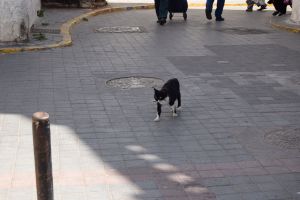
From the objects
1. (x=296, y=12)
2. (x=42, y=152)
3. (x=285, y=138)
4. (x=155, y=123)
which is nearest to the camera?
(x=42, y=152)

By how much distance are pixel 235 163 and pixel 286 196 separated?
0.99 m

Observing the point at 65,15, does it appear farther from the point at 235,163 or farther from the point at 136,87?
the point at 235,163

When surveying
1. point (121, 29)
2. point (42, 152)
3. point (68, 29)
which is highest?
point (42, 152)

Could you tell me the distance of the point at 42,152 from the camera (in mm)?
4082

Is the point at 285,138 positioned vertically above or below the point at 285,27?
above

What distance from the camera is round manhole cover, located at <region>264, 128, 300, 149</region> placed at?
24.2 ft

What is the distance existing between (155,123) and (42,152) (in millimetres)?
4181

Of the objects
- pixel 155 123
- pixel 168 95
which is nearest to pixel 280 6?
pixel 168 95

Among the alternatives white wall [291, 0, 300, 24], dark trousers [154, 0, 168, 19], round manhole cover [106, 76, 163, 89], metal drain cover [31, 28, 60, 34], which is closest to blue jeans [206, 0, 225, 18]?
dark trousers [154, 0, 168, 19]

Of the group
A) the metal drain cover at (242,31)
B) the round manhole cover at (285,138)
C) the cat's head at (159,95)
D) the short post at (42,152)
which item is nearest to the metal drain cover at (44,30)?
the metal drain cover at (242,31)

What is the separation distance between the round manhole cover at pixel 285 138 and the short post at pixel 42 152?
4.02m

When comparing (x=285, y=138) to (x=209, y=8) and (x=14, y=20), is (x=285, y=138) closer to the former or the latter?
(x=14, y=20)

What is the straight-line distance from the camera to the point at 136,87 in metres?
10.3

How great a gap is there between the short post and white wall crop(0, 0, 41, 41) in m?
10.1
